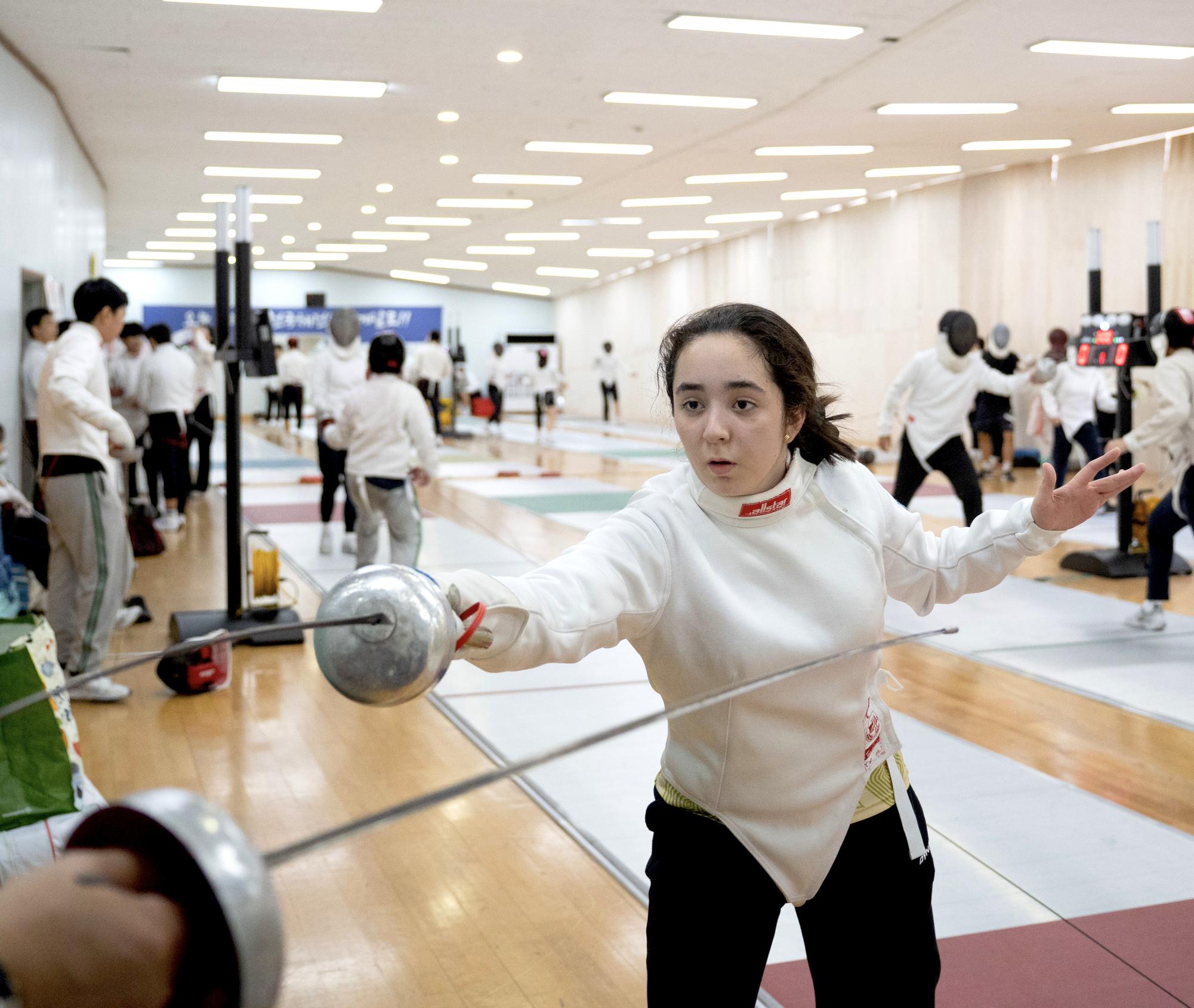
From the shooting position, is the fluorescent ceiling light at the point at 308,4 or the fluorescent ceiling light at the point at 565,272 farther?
the fluorescent ceiling light at the point at 565,272

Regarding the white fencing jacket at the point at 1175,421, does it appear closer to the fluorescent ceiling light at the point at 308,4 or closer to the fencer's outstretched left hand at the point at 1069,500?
the fencer's outstretched left hand at the point at 1069,500

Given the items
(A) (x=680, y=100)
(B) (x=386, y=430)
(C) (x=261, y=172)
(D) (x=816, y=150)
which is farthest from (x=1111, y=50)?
(C) (x=261, y=172)

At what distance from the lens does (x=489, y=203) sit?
663 inches

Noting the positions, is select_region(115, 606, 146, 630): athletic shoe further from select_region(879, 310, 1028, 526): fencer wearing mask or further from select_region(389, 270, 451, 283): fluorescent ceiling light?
select_region(389, 270, 451, 283): fluorescent ceiling light

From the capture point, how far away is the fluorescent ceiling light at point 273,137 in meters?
11.8

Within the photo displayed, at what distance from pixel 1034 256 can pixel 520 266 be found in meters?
14.3

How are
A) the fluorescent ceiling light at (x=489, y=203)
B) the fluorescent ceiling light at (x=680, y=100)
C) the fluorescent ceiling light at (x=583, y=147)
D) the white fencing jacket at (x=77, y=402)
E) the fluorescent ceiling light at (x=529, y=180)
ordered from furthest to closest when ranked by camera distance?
the fluorescent ceiling light at (x=489, y=203) < the fluorescent ceiling light at (x=529, y=180) < the fluorescent ceiling light at (x=583, y=147) < the fluorescent ceiling light at (x=680, y=100) < the white fencing jacket at (x=77, y=402)

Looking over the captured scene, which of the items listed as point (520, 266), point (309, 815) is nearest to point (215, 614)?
point (309, 815)

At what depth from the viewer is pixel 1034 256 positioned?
44.9 ft

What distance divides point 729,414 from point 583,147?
1165 cm

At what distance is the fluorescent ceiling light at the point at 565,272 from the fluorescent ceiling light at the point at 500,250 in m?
2.21

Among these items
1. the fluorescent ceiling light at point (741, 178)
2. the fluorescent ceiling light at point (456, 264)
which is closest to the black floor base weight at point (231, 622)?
the fluorescent ceiling light at point (741, 178)

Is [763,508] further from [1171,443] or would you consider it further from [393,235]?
[393,235]

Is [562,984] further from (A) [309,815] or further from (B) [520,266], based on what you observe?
(B) [520,266]
